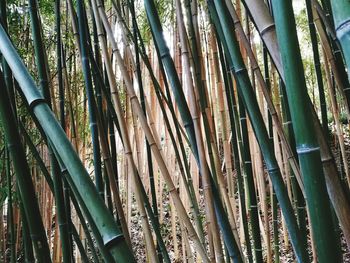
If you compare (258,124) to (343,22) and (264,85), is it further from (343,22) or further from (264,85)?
(343,22)

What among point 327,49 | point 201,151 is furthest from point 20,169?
point 327,49

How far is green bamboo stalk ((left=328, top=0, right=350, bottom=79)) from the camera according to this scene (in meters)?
0.34

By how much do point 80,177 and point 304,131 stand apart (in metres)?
0.27

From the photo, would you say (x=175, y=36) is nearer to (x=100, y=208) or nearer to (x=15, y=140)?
(x=15, y=140)

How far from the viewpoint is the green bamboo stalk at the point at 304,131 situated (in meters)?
0.37

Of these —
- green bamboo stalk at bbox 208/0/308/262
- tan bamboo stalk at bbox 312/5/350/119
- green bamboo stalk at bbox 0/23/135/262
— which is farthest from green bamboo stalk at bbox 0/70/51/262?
tan bamboo stalk at bbox 312/5/350/119

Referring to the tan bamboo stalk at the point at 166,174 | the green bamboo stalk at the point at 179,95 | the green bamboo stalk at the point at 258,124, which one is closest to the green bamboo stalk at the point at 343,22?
the green bamboo stalk at the point at 258,124

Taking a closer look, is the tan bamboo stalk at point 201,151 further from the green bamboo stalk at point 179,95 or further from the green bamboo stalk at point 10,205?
the green bamboo stalk at point 10,205

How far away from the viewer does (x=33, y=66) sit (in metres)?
2.69

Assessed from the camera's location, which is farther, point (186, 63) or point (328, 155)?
point (186, 63)

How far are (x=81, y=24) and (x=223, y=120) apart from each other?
2.94ft

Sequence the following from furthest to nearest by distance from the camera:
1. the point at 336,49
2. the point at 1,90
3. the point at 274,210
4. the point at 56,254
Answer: the point at 56,254 → the point at 274,210 → the point at 336,49 → the point at 1,90

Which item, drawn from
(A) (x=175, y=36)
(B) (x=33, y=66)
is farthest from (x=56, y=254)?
(A) (x=175, y=36)

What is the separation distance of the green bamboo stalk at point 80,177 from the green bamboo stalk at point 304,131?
0.22 meters
